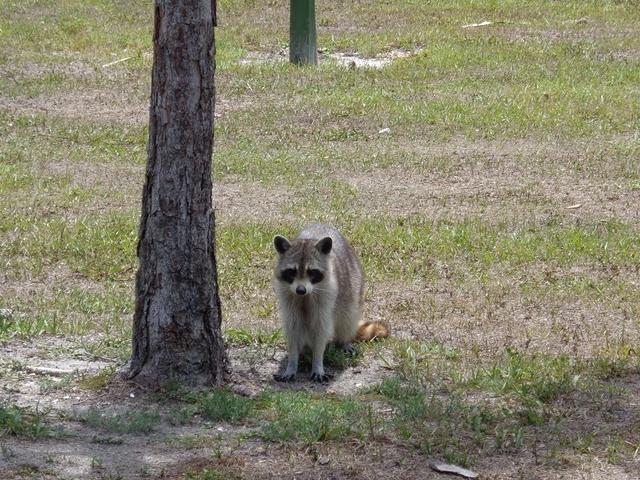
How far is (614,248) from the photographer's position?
10.1 metres

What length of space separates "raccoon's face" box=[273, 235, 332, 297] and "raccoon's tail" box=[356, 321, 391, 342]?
0.63 m

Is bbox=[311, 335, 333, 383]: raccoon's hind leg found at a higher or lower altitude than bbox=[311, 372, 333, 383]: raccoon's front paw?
higher

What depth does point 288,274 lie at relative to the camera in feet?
24.3

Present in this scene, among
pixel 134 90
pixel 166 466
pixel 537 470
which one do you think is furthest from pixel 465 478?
pixel 134 90

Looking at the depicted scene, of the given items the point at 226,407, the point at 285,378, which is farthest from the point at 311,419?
the point at 285,378

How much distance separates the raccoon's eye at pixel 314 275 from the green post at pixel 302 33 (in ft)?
36.8

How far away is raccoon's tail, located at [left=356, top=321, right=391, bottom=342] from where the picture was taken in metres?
7.96

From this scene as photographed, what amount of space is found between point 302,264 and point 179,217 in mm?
1085

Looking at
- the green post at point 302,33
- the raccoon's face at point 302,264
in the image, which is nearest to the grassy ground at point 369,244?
the green post at point 302,33

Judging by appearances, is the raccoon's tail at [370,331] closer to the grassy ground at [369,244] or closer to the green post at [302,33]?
the grassy ground at [369,244]

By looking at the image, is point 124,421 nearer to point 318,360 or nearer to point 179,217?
point 179,217

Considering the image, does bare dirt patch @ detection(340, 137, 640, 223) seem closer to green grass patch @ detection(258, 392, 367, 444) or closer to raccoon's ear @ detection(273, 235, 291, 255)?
raccoon's ear @ detection(273, 235, 291, 255)

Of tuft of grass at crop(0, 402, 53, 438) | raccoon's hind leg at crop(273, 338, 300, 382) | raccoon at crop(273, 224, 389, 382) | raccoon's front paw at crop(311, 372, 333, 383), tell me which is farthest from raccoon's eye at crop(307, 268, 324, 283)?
tuft of grass at crop(0, 402, 53, 438)

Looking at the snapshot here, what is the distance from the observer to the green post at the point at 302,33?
59.6ft
